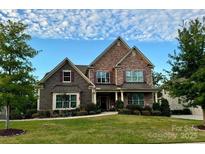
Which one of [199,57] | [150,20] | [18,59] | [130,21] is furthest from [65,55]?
[199,57]

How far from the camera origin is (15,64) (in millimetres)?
11031

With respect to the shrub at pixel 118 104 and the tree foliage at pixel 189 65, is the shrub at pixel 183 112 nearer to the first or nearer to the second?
the shrub at pixel 118 104

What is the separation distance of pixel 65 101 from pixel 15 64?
899cm

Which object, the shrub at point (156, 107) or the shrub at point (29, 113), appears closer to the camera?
the shrub at point (29, 113)

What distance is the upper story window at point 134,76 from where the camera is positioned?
2197 cm

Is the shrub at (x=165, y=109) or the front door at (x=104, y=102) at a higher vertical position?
the front door at (x=104, y=102)

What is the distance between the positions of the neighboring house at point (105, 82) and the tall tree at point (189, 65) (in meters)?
8.86

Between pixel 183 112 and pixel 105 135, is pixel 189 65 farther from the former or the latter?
pixel 183 112

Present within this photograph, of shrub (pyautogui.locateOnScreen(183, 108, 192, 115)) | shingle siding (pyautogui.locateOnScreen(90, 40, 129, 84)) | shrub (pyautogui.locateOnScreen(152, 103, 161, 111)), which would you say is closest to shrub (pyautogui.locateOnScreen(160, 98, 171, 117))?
shrub (pyautogui.locateOnScreen(152, 103, 161, 111))

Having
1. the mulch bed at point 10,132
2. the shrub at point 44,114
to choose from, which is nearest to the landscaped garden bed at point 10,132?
the mulch bed at point 10,132

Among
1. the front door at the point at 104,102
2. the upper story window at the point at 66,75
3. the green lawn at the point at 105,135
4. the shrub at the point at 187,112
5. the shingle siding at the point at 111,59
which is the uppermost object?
the shingle siding at the point at 111,59

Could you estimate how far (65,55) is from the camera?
20.2 meters

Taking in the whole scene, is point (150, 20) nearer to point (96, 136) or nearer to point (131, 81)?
point (131, 81)

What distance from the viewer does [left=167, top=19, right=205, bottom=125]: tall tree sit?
37.7 ft
